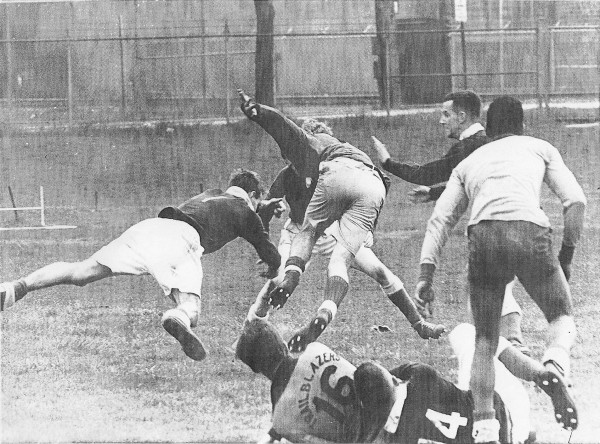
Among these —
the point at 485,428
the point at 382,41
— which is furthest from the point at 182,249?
the point at 485,428

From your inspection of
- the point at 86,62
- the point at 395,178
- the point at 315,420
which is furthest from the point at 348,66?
the point at 315,420

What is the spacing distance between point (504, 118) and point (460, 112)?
32cm

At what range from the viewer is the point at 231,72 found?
22.7 feet

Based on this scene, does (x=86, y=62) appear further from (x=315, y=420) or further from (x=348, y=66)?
(x=315, y=420)

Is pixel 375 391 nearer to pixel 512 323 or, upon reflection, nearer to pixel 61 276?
pixel 512 323

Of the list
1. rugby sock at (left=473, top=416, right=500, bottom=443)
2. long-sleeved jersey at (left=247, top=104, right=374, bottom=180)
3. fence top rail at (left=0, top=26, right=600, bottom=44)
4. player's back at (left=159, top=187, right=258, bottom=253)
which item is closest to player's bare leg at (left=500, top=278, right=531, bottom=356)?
rugby sock at (left=473, top=416, right=500, bottom=443)

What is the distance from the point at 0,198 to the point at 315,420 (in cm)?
253

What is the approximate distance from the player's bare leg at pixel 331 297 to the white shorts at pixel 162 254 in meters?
0.62

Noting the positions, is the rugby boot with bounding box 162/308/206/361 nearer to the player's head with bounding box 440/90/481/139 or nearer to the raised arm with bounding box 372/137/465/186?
the raised arm with bounding box 372/137/465/186

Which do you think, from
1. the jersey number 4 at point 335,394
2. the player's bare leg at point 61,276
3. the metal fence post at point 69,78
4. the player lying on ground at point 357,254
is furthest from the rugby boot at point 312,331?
the metal fence post at point 69,78

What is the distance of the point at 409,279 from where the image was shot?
6.43 m

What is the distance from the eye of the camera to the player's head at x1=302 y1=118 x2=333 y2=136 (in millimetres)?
6418

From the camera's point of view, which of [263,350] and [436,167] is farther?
[436,167]

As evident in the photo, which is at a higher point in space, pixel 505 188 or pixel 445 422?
pixel 505 188
